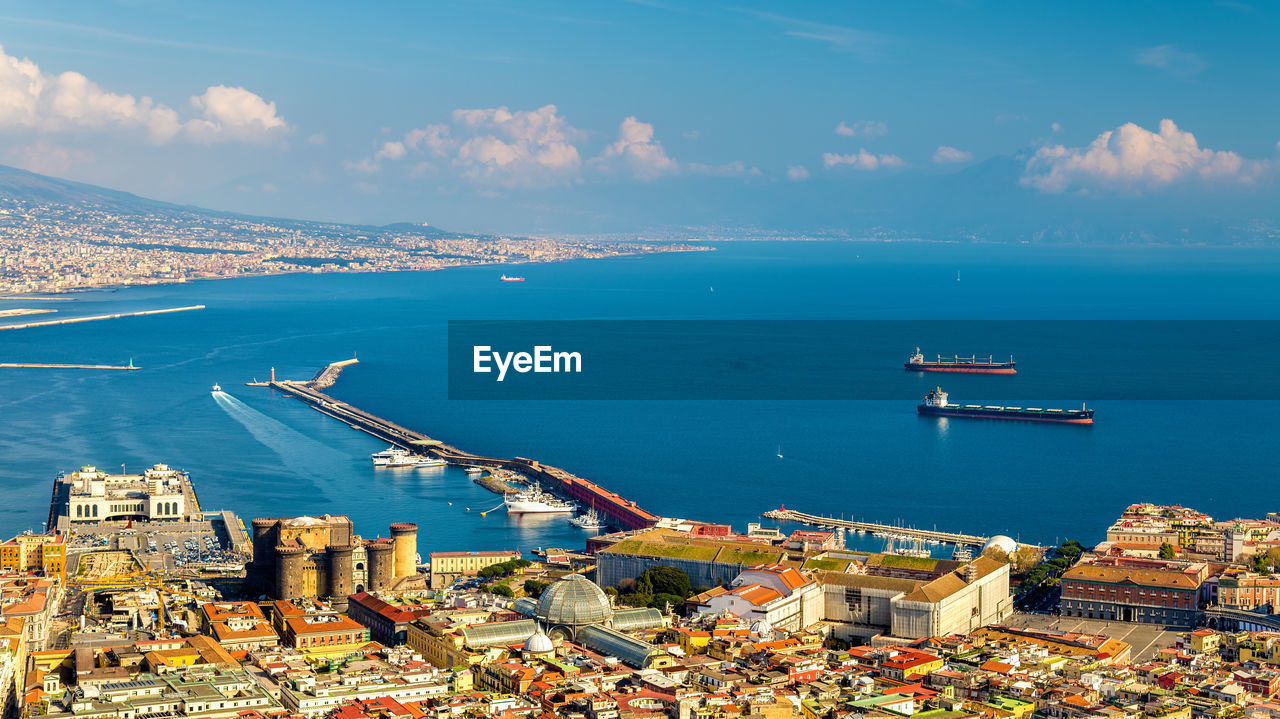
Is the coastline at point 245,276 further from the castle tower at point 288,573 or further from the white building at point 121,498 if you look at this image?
the castle tower at point 288,573

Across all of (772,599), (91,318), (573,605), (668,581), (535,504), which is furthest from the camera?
(91,318)

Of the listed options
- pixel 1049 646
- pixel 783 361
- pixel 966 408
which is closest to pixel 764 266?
pixel 783 361

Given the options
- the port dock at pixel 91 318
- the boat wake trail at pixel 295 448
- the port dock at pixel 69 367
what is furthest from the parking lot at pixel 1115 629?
the port dock at pixel 91 318

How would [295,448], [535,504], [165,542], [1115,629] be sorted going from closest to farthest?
[1115,629]
[165,542]
[535,504]
[295,448]

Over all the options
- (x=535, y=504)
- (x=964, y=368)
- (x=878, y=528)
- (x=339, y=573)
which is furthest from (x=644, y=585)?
(x=964, y=368)

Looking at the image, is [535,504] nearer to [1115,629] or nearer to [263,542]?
[263,542]

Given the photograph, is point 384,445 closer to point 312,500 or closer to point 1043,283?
point 312,500

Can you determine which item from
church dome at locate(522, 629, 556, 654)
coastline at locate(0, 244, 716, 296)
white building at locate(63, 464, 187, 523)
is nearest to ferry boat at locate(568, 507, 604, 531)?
white building at locate(63, 464, 187, 523)
